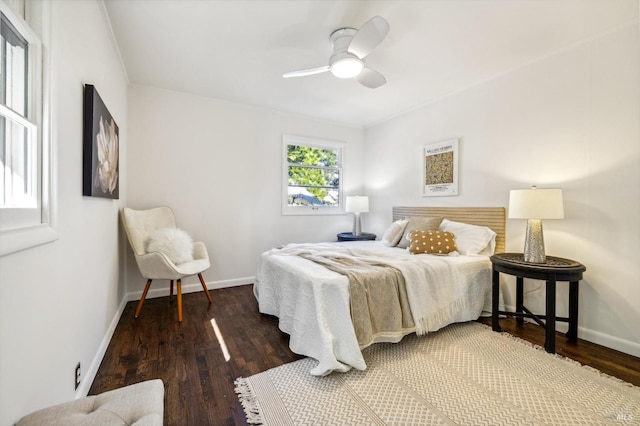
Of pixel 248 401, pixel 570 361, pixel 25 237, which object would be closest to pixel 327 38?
pixel 25 237

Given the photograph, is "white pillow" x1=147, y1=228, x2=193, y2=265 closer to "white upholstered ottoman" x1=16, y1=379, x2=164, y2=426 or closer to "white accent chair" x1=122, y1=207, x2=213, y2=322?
"white accent chair" x1=122, y1=207, x2=213, y2=322

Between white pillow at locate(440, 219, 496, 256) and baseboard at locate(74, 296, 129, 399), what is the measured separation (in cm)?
322

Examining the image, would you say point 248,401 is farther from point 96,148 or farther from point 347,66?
point 347,66

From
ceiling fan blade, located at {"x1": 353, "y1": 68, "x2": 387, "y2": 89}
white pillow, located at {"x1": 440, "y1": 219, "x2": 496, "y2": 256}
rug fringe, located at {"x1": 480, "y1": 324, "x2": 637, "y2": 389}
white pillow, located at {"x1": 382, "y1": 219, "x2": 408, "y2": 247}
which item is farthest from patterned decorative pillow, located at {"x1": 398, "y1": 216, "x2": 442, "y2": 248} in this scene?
ceiling fan blade, located at {"x1": 353, "y1": 68, "x2": 387, "y2": 89}

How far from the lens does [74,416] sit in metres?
0.85

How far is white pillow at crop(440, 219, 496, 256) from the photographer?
9.39 feet

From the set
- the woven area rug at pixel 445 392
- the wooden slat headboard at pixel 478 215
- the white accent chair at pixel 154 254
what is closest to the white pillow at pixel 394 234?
the wooden slat headboard at pixel 478 215

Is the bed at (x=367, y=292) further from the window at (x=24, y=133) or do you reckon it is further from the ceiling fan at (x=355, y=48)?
the ceiling fan at (x=355, y=48)

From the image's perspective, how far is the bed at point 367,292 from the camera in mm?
1855

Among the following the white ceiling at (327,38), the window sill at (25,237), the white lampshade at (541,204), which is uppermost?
the white ceiling at (327,38)

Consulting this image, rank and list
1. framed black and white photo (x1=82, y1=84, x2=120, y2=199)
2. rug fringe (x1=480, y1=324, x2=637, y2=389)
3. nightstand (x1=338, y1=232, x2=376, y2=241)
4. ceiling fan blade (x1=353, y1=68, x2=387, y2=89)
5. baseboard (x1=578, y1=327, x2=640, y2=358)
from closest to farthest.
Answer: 1. framed black and white photo (x1=82, y1=84, x2=120, y2=199)
2. rug fringe (x1=480, y1=324, x2=637, y2=389)
3. baseboard (x1=578, y1=327, x2=640, y2=358)
4. ceiling fan blade (x1=353, y1=68, x2=387, y2=89)
5. nightstand (x1=338, y1=232, x2=376, y2=241)

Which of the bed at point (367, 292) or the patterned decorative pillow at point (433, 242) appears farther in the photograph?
the patterned decorative pillow at point (433, 242)

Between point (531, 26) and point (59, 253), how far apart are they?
3.47 metres

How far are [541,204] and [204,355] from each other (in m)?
2.95
